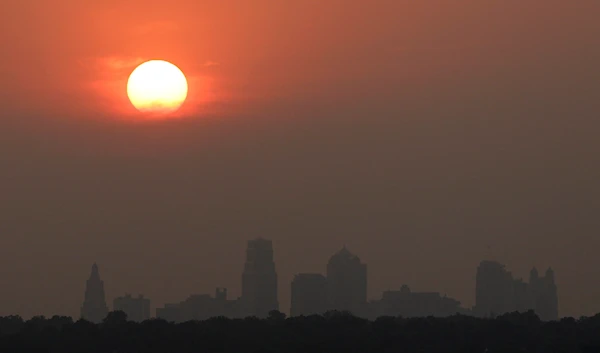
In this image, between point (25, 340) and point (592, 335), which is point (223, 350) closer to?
point (25, 340)

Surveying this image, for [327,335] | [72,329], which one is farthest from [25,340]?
[327,335]

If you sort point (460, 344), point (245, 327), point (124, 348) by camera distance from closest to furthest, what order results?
point (124, 348), point (460, 344), point (245, 327)

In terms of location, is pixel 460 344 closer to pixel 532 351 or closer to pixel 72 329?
pixel 532 351

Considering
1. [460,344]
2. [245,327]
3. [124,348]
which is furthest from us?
[245,327]

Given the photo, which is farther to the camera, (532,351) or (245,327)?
(245,327)

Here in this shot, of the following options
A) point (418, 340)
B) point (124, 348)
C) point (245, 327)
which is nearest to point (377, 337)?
point (418, 340)

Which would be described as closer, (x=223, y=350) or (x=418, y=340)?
(x=223, y=350)

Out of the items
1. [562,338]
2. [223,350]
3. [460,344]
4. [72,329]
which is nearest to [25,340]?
[72,329]

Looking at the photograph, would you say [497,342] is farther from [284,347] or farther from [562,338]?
[284,347]
